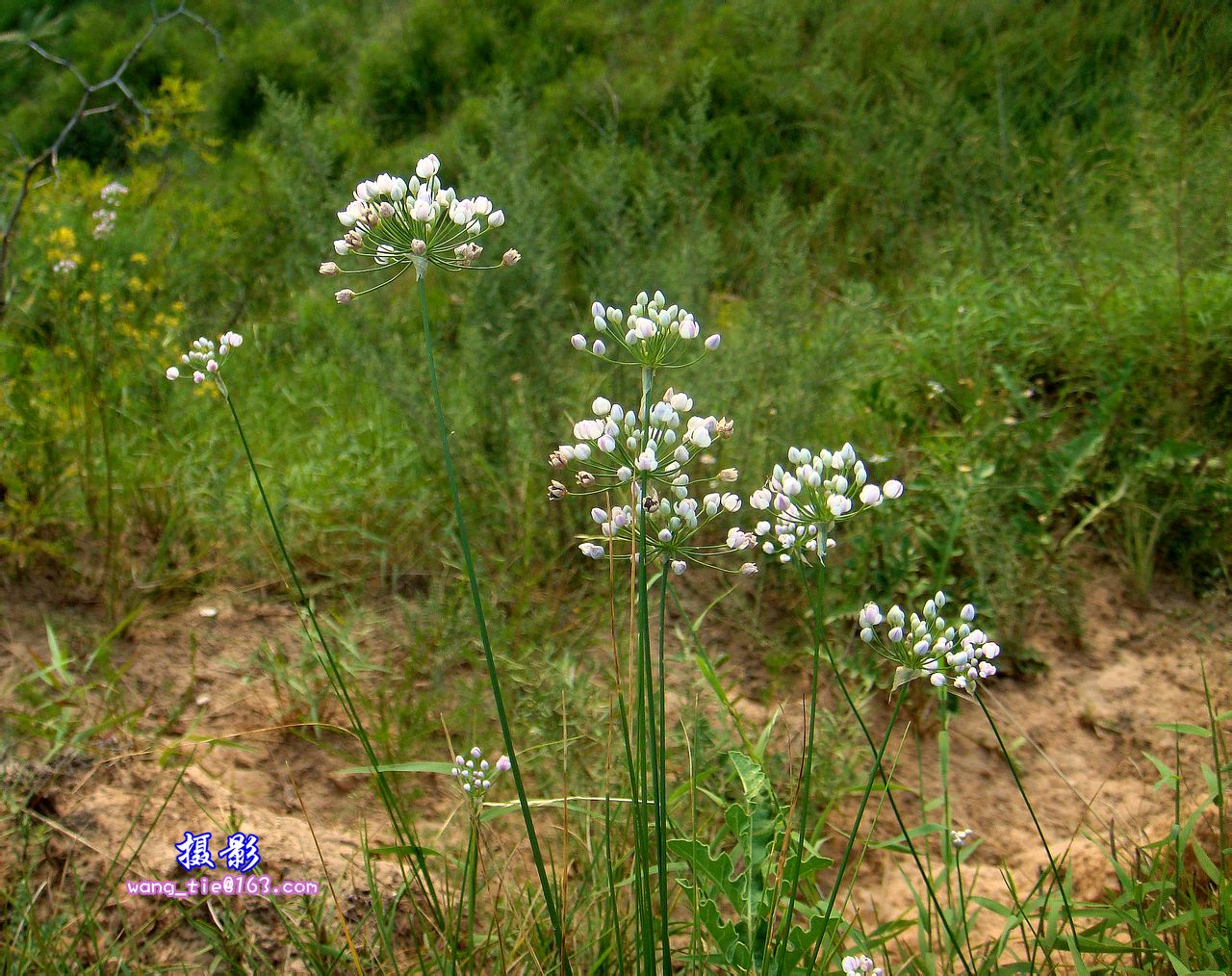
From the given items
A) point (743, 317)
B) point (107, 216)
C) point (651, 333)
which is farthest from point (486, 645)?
point (107, 216)

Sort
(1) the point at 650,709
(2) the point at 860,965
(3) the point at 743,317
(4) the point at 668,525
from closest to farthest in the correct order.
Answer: (1) the point at 650,709 → (4) the point at 668,525 → (2) the point at 860,965 → (3) the point at 743,317

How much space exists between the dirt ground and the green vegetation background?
178mm

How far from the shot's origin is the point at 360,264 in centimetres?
412

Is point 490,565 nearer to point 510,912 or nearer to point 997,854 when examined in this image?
point 510,912

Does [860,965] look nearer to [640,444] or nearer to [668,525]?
[668,525]

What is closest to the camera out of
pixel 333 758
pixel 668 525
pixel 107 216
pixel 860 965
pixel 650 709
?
pixel 650 709

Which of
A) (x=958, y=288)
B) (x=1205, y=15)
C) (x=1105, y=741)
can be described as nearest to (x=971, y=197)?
(x=958, y=288)

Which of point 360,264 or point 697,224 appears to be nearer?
point 697,224

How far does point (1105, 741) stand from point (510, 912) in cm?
167

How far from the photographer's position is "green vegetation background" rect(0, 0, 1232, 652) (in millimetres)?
2861

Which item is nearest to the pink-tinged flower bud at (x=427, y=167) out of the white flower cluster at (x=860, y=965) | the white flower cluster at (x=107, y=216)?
the white flower cluster at (x=860, y=965)

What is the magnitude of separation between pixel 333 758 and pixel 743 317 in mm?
2193

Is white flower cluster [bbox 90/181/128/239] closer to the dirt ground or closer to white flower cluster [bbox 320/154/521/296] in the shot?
the dirt ground

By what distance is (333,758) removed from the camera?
2326mm
